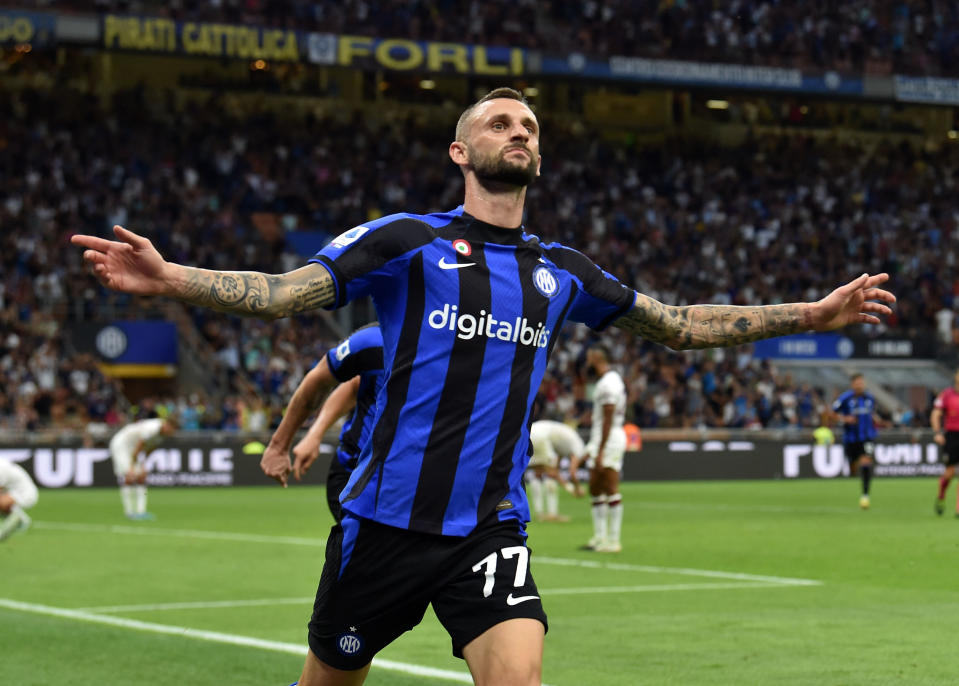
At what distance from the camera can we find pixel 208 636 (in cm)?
1017

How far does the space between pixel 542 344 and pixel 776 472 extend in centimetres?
2938

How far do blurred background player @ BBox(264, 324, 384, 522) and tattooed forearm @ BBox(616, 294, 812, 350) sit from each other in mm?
2540

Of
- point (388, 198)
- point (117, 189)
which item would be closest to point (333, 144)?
point (388, 198)

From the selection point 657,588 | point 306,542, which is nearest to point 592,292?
point 657,588

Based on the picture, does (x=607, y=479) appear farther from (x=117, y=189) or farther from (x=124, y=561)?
(x=117, y=189)

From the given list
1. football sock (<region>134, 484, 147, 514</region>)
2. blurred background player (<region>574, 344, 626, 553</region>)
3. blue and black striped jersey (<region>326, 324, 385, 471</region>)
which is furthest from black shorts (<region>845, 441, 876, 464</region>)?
blue and black striped jersey (<region>326, 324, 385, 471</region>)

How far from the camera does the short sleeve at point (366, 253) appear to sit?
4754 mm

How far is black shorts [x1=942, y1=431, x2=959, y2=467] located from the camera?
73.9 ft

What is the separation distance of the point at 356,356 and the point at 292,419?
102cm

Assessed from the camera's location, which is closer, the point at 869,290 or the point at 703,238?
the point at 869,290

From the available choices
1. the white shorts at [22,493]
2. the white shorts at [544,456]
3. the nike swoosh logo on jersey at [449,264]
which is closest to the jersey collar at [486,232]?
the nike swoosh logo on jersey at [449,264]

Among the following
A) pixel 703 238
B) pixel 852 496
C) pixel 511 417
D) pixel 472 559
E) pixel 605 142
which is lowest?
pixel 852 496

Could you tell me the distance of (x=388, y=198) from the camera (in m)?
42.9

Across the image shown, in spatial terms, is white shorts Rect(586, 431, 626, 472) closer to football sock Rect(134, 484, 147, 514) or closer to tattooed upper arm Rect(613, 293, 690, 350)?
football sock Rect(134, 484, 147, 514)
